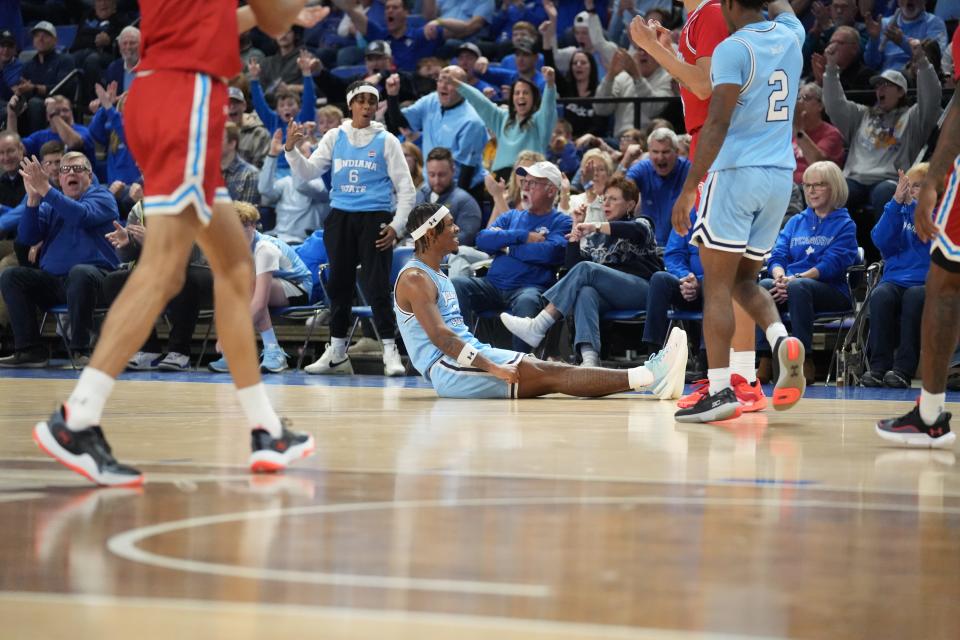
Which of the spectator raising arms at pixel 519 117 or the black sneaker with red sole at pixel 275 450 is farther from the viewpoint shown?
the spectator raising arms at pixel 519 117

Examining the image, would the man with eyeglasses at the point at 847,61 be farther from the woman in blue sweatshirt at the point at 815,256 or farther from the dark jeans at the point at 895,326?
the dark jeans at the point at 895,326

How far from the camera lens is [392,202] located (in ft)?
37.9

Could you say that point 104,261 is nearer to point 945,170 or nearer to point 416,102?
Result: point 416,102

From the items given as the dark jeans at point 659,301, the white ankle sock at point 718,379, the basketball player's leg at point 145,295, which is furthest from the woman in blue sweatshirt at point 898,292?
the basketball player's leg at point 145,295

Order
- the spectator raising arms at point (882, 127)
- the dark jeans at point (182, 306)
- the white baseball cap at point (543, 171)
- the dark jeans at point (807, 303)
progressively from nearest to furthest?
1. the dark jeans at point (807, 303)
2. the white baseball cap at point (543, 171)
3. the spectator raising arms at point (882, 127)
4. the dark jeans at point (182, 306)

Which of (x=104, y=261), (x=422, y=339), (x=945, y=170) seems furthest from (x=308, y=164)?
(x=945, y=170)

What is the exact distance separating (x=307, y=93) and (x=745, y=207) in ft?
25.7

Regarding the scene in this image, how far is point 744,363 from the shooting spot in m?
6.68

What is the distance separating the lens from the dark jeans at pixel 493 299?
9.99 m

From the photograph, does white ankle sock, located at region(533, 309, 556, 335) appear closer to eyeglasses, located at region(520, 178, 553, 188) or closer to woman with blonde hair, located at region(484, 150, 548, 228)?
eyeglasses, located at region(520, 178, 553, 188)

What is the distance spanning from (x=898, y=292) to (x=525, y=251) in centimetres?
270

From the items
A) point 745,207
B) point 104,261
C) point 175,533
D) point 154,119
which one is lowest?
point 104,261

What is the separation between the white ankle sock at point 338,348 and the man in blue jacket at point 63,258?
214 centimetres

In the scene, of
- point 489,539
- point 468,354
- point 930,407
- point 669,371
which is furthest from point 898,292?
point 489,539
